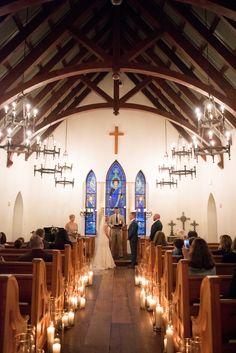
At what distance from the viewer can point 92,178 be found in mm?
14797

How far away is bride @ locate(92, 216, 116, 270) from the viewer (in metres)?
10.3

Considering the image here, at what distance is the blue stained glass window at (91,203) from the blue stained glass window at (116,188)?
21.7 inches

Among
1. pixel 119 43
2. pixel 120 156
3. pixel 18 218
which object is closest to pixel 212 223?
pixel 120 156

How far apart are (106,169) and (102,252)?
5.04m

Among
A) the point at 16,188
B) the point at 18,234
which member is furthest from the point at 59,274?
the point at 18,234

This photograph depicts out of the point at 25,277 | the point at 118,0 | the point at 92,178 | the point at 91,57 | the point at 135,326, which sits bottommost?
the point at 135,326

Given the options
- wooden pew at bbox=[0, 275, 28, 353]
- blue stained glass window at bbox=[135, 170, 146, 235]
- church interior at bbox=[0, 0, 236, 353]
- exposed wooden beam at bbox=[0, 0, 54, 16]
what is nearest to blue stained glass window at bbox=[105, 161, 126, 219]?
church interior at bbox=[0, 0, 236, 353]

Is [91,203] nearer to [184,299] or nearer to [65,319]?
[65,319]

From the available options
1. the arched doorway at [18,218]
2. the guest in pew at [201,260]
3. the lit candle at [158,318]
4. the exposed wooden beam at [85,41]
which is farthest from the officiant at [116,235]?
the guest in pew at [201,260]

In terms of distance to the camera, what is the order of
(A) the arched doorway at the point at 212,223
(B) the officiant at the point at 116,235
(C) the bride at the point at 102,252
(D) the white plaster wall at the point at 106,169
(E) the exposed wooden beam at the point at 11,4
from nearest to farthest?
(E) the exposed wooden beam at the point at 11,4 → (C) the bride at the point at 102,252 → (B) the officiant at the point at 116,235 → (A) the arched doorway at the point at 212,223 → (D) the white plaster wall at the point at 106,169

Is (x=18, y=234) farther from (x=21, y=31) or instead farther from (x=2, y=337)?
(x=2, y=337)

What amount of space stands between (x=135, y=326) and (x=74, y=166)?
10547mm

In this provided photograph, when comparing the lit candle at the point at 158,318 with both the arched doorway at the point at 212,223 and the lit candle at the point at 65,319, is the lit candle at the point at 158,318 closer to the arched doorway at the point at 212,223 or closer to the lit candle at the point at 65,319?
the lit candle at the point at 65,319

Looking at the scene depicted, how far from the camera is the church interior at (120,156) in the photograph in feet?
11.8
